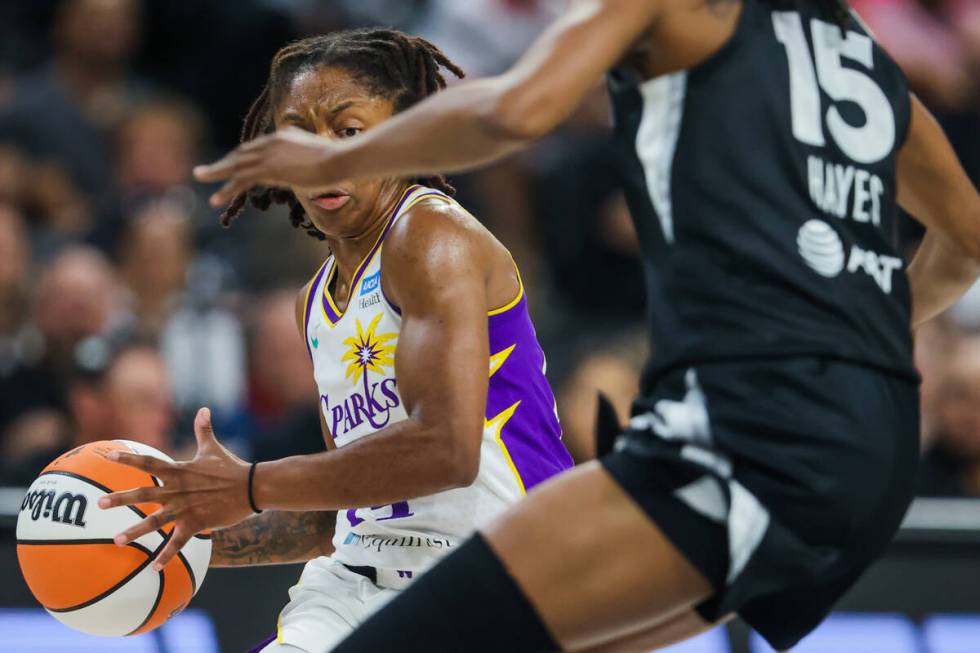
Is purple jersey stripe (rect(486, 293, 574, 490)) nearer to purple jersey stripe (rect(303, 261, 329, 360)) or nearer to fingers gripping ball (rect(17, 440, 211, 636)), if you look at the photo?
purple jersey stripe (rect(303, 261, 329, 360))

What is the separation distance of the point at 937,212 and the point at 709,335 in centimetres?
83

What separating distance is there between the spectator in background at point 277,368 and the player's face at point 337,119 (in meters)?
3.13

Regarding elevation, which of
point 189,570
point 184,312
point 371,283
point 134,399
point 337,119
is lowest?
point 184,312

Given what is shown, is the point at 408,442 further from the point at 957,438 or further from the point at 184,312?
the point at 184,312

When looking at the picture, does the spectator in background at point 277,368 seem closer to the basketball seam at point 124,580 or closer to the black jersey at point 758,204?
the basketball seam at point 124,580

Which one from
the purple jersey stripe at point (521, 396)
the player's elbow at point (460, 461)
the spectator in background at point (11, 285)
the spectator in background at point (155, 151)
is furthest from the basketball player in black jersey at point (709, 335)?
the spectator in background at point (155, 151)

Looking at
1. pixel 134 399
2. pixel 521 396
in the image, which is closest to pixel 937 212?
pixel 521 396

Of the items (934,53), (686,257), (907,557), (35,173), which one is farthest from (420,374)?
(934,53)

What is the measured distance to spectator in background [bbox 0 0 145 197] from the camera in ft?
26.5

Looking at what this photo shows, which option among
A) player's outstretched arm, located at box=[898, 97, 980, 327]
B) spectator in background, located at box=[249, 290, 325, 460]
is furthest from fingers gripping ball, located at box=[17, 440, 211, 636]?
spectator in background, located at box=[249, 290, 325, 460]

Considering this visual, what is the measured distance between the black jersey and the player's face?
2.76ft

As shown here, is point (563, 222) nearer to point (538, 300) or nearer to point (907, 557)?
point (538, 300)

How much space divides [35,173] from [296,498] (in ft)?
18.0

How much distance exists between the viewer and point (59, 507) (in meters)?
Answer: 3.33
